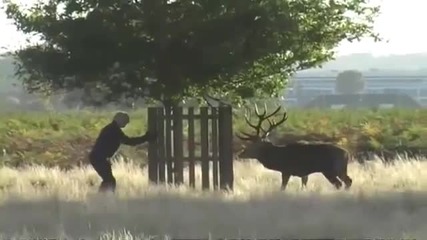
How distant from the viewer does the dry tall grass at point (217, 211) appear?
41.3 ft

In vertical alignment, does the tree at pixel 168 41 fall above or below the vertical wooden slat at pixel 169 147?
above

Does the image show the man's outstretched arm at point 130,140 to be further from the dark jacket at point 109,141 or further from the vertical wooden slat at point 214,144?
the vertical wooden slat at point 214,144

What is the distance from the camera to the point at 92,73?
1795 cm

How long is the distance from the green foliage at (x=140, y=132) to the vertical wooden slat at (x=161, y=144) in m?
8.45

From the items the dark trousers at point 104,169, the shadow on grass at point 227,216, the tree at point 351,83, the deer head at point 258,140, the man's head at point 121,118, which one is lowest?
the shadow on grass at point 227,216

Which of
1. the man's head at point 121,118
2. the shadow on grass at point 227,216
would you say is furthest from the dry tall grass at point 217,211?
the man's head at point 121,118

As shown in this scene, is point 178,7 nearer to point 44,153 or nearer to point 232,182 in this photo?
point 232,182

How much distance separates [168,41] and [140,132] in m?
13.2

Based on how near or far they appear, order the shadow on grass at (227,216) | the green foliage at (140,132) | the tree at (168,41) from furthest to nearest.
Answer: the green foliage at (140,132)
the tree at (168,41)
the shadow on grass at (227,216)

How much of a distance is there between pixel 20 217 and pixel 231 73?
540 centimetres

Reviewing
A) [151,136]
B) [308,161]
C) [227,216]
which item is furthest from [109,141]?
[227,216]

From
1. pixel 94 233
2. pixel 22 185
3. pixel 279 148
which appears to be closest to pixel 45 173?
pixel 22 185

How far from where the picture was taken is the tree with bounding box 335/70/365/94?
44534mm

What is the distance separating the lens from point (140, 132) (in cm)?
3092
